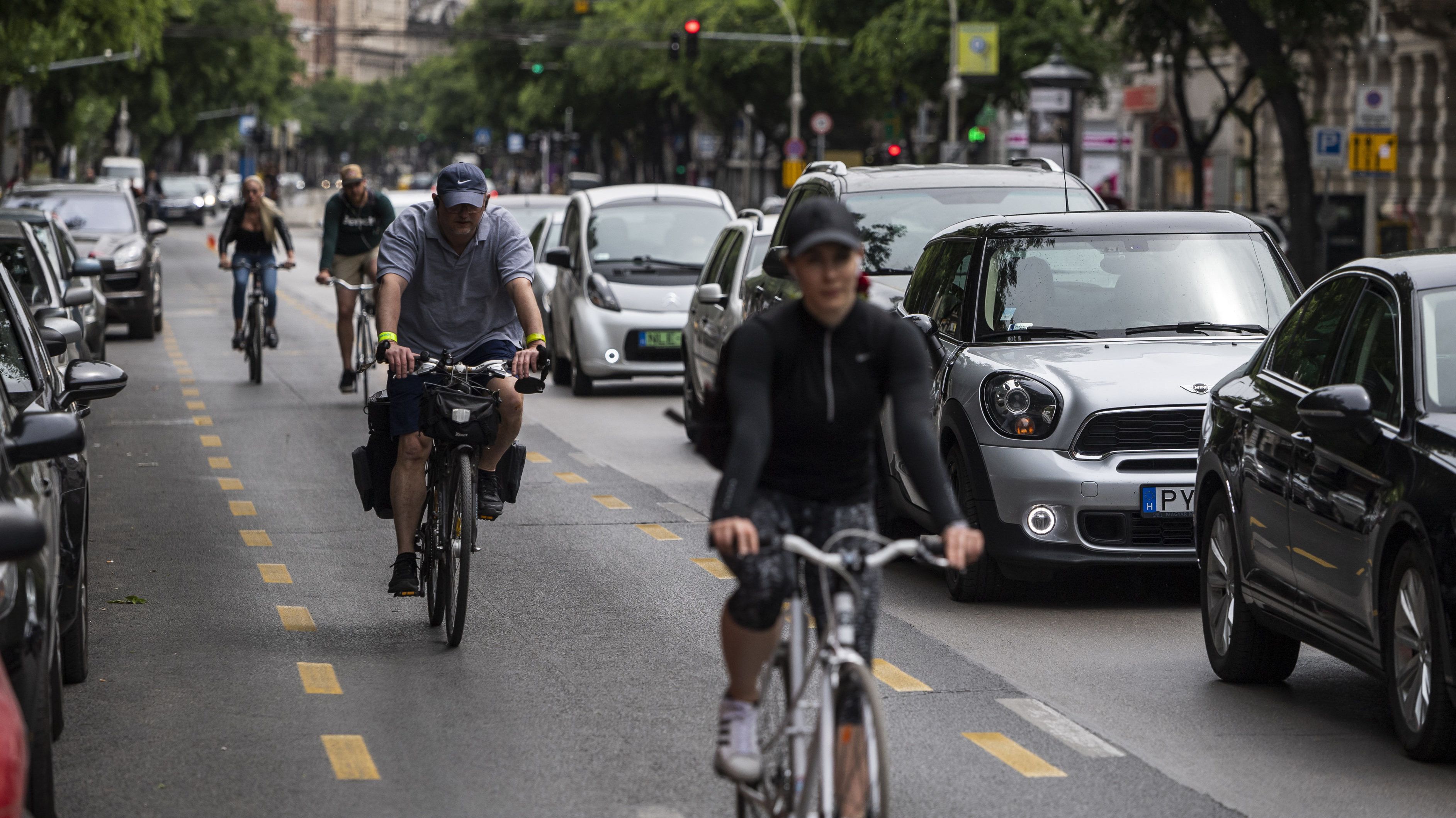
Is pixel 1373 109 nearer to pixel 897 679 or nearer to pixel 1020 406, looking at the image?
pixel 1020 406

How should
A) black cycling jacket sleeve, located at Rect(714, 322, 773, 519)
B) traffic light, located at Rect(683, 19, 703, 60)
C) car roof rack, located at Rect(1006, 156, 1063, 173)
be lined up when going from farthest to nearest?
traffic light, located at Rect(683, 19, 703, 60), car roof rack, located at Rect(1006, 156, 1063, 173), black cycling jacket sleeve, located at Rect(714, 322, 773, 519)

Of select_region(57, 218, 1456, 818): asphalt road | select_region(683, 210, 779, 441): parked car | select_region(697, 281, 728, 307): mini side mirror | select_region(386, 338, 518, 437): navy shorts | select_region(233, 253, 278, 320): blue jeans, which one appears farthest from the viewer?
select_region(233, 253, 278, 320): blue jeans

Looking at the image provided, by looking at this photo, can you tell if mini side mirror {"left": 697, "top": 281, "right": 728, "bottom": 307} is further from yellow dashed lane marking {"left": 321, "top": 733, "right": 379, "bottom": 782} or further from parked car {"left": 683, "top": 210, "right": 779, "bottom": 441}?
yellow dashed lane marking {"left": 321, "top": 733, "right": 379, "bottom": 782}

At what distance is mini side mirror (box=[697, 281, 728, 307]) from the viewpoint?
1445 cm

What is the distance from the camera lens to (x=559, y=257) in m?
19.4

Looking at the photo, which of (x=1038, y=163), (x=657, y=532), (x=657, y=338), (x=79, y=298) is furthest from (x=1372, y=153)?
(x=657, y=532)

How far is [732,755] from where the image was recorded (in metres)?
4.73

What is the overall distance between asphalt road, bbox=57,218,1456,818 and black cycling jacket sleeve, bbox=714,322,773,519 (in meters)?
1.47

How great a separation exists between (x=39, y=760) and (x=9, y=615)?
15.6 inches

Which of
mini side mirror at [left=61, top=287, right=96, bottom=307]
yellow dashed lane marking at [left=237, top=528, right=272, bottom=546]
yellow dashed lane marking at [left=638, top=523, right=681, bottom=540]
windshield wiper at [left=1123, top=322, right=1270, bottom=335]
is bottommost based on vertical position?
yellow dashed lane marking at [left=638, top=523, right=681, bottom=540]

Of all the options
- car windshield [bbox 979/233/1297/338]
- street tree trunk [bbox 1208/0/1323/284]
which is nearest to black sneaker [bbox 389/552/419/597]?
car windshield [bbox 979/233/1297/338]

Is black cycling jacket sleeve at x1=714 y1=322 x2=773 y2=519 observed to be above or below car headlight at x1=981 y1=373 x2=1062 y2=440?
above

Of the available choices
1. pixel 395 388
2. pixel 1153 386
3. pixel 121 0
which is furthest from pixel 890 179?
pixel 121 0

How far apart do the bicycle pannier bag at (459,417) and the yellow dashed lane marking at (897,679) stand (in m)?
1.58
